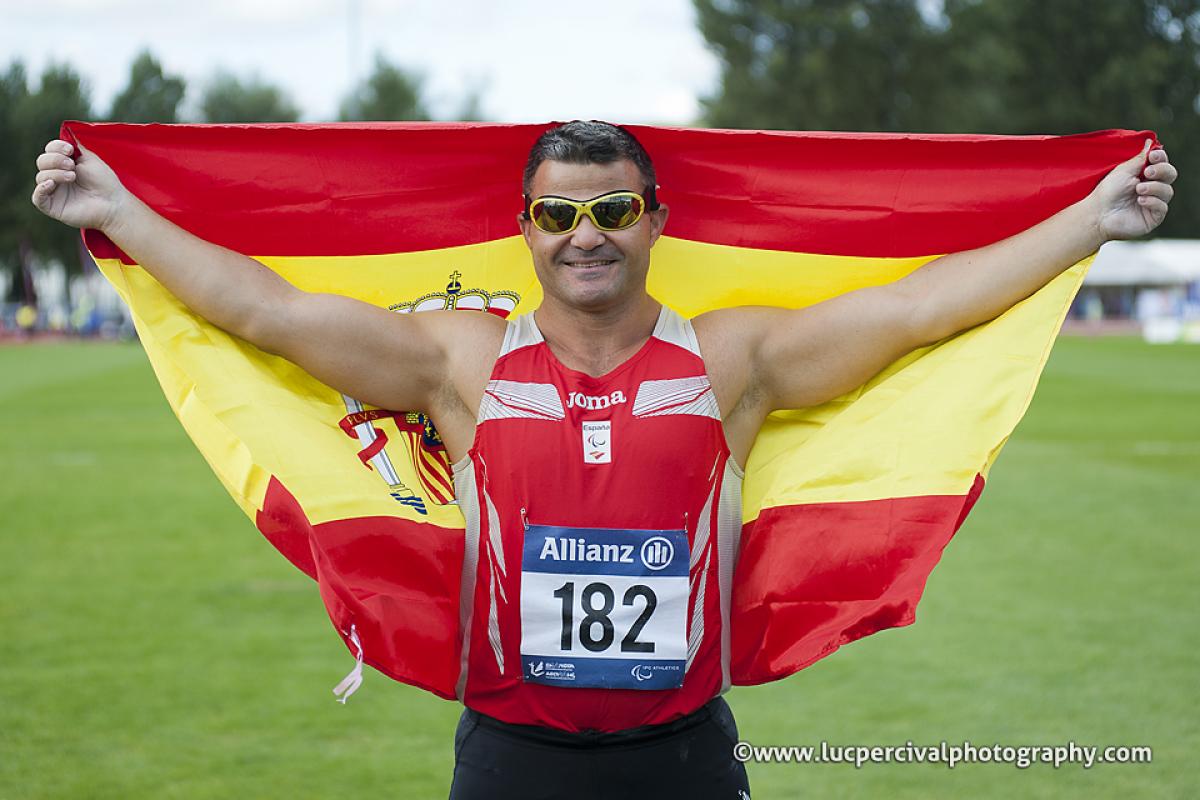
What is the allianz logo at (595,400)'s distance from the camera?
3475mm

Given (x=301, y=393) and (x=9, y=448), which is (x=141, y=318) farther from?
(x=9, y=448)

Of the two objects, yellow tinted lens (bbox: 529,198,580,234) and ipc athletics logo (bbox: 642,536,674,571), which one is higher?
yellow tinted lens (bbox: 529,198,580,234)

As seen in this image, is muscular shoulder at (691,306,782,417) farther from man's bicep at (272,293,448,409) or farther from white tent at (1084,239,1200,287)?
white tent at (1084,239,1200,287)

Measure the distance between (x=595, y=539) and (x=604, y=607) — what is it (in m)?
0.18

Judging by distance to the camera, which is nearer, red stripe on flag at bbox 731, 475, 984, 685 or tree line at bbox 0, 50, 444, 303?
red stripe on flag at bbox 731, 475, 984, 685

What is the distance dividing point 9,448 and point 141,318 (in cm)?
1416

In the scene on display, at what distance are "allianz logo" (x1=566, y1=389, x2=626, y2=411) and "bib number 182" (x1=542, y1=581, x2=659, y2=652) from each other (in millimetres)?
467

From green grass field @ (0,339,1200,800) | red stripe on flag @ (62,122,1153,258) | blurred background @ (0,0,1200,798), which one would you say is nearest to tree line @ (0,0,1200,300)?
blurred background @ (0,0,1200,798)

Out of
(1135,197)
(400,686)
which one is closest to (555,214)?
(1135,197)

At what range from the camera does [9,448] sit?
16.5 m

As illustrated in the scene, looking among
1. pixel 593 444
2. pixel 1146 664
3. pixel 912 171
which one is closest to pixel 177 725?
pixel 593 444

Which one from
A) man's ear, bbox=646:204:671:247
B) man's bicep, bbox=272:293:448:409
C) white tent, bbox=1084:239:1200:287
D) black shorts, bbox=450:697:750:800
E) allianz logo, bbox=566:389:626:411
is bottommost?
white tent, bbox=1084:239:1200:287

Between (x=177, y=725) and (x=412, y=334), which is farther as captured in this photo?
(x=177, y=725)

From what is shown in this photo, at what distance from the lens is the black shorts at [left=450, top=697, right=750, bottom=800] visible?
3402 mm
